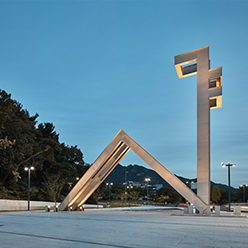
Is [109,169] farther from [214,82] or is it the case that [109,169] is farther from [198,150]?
[214,82]

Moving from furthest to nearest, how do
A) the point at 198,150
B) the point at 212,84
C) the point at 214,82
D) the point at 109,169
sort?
the point at 109,169
the point at 212,84
the point at 214,82
the point at 198,150

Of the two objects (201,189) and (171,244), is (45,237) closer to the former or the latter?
(171,244)

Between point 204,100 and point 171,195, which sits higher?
point 204,100

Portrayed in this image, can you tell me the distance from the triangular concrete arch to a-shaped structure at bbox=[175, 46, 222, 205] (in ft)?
5.56

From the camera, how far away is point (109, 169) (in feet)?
86.3

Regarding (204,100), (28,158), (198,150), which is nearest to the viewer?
(198,150)

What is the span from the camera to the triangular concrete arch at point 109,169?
67.2ft

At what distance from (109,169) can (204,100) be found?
36.1 ft

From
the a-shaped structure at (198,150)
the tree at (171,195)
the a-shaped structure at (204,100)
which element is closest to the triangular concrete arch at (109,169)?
the a-shaped structure at (198,150)

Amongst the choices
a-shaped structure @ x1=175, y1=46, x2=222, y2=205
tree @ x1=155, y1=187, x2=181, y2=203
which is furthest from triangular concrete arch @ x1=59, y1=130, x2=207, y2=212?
tree @ x1=155, y1=187, x2=181, y2=203

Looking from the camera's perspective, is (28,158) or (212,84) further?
(28,158)

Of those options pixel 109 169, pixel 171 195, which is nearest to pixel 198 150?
pixel 109 169

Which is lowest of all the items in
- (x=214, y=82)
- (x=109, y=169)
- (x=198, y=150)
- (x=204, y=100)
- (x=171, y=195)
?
(x=171, y=195)

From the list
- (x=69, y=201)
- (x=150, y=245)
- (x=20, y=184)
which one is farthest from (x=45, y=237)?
(x=20, y=184)
